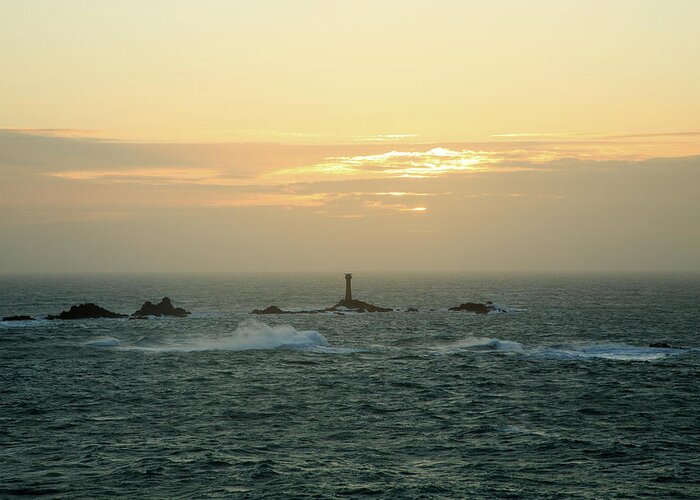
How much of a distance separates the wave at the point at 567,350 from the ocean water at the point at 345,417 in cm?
19

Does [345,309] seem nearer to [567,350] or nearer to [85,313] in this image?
[85,313]

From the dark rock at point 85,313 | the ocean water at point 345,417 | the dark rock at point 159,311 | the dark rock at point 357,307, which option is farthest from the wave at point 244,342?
the dark rock at point 357,307

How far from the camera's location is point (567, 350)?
235 ft

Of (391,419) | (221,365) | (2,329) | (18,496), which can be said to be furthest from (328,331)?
(18,496)

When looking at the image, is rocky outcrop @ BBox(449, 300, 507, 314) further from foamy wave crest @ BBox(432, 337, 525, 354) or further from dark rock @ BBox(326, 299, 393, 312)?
foamy wave crest @ BBox(432, 337, 525, 354)

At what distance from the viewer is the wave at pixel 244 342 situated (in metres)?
72.8

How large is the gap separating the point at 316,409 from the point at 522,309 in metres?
96.3

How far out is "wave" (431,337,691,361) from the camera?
217 feet

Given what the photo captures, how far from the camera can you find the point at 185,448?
34.1 meters

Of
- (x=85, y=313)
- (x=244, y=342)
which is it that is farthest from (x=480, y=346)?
(x=85, y=313)

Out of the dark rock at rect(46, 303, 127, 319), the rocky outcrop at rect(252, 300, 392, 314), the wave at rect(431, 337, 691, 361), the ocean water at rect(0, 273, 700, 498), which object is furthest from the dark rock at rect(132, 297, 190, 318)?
the wave at rect(431, 337, 691, 361)

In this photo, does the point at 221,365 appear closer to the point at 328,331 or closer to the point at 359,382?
the point at 359,382

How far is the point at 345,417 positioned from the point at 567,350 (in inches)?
1459

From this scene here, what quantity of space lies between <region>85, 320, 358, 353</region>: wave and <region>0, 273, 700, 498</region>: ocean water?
0.29 metres
